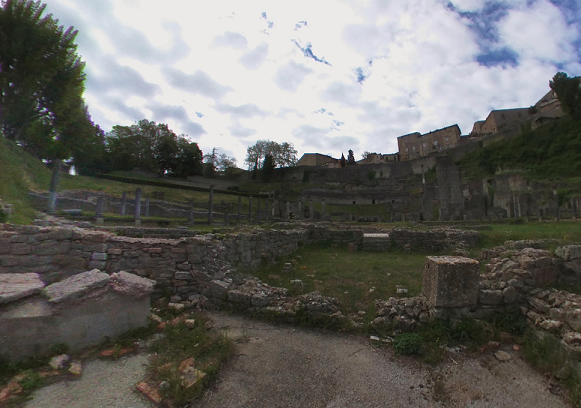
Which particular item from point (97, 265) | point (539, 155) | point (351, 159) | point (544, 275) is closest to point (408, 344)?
point (544, 275)

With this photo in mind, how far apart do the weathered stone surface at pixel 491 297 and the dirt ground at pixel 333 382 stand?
81 cm

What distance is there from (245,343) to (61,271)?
4.30 m

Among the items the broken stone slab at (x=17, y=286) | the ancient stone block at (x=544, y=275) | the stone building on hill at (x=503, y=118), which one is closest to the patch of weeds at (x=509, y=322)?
the ancient stone block at (x=544, y=275)

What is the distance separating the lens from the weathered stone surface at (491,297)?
4617mm

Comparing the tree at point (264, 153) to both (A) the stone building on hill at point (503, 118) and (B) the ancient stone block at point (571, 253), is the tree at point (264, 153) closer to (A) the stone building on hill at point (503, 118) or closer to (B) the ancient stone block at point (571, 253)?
(A) the stone building on hill at point (503, 118)

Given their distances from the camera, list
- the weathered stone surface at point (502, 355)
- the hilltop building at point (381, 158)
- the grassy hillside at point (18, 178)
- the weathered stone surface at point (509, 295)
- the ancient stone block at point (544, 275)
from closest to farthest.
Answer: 1. the weathered stone surface at point (502, 355)
2. the weathered stone surface at point (509, 295)
3. the ancient stone block at point (544, 275)
4. the grassy hillside at point (18, 178)
5. the hilltop building at point (381, 158)

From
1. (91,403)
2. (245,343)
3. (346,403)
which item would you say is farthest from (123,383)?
(346,403)

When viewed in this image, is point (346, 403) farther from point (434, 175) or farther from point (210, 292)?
point (434, 175)

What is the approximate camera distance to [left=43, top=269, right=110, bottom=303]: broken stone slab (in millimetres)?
3615

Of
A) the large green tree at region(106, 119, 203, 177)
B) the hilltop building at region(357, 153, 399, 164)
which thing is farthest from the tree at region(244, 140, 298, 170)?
the hilltop building at region(357, 153, 399, 164)

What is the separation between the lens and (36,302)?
11.7 feet

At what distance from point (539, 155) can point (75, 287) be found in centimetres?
5998

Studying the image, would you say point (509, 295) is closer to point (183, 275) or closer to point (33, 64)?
point (183, 275)

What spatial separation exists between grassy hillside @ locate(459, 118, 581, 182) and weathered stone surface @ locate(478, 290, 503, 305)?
40573 mm
